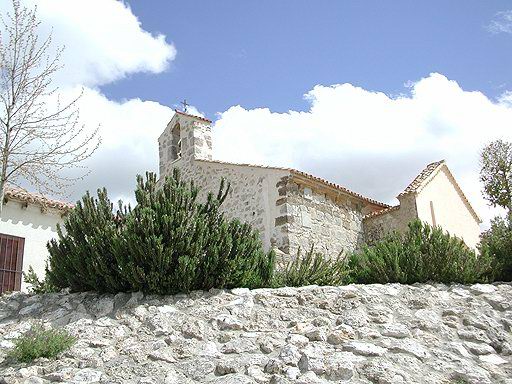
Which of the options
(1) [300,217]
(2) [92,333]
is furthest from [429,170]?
(2) [92,333]

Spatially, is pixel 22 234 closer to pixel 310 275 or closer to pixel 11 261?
pixel 11 261

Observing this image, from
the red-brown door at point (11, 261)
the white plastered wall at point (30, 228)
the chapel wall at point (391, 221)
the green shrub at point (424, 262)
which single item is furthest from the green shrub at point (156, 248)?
the chapel wall at point (391, 221)

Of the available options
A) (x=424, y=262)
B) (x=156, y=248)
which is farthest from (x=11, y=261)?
(x=424, y=262)

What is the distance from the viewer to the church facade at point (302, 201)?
51.6 ft

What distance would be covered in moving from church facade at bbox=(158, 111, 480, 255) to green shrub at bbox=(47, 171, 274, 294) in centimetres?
510

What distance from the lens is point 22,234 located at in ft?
53.7

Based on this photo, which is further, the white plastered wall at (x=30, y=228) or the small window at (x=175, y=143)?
the small window at (x=175, y=143)

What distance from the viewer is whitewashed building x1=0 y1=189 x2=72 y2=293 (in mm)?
15945

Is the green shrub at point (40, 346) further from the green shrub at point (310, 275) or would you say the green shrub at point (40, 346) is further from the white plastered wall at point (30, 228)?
the white plastered wall at point (30, 228)

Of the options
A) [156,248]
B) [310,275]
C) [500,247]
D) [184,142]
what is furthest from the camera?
[184,142]

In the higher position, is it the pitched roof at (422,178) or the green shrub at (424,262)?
the pitched roof at (422,178)

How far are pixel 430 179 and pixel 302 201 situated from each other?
4.92m

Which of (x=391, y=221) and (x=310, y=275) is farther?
(x=391, y=221)

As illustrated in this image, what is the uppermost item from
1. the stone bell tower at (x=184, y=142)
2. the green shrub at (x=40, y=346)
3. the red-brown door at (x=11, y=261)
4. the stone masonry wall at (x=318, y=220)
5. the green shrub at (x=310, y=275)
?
the stone bell tower at (x=184, y=142)
